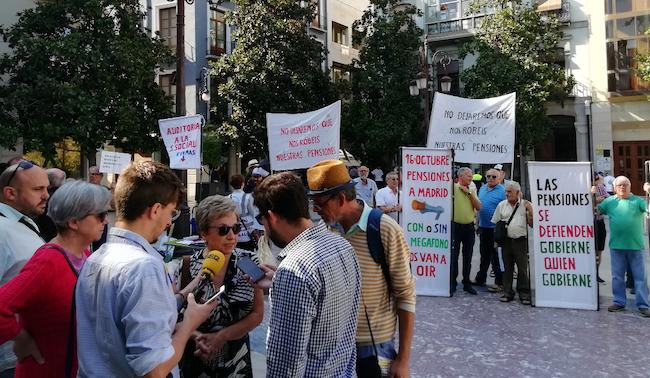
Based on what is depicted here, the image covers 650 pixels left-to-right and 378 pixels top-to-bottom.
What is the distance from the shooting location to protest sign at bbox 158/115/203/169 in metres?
9.73

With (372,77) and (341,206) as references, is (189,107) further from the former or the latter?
(341,206)

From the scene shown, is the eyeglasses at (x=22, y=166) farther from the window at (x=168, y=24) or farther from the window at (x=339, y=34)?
the window at (x=339, y=34)

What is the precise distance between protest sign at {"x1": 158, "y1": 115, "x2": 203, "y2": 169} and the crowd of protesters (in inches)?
259

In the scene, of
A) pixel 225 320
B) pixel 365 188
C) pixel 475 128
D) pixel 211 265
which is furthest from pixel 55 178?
pixel 365 188

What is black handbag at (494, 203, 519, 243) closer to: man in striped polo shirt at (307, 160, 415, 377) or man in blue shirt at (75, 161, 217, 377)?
man in striped polo shirt at (307, 160, 415, 377)

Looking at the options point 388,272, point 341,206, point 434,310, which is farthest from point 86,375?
point 434,310

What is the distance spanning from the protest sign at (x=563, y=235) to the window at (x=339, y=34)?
28525mm

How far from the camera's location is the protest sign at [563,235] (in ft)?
24.0

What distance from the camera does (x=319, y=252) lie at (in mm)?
2031

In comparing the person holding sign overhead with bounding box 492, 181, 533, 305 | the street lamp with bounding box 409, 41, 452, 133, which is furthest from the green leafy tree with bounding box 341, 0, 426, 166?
the person holding sign overhead with bounding box 492, 181, 533, 305

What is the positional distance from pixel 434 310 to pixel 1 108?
53.2 feet

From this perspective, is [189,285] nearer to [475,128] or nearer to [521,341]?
[521,341]

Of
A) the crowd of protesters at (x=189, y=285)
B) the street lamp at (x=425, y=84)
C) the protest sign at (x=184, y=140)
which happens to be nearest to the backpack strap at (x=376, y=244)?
the crowd of protesters at (x=189, y=285)

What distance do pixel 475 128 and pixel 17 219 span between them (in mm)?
7520
